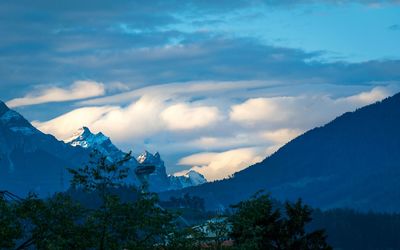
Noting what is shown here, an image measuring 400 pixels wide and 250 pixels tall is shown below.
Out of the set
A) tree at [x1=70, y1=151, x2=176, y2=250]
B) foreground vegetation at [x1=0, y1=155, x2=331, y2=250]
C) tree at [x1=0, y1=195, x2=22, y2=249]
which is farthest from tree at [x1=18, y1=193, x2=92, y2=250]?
tree at [x1=70, y1=151, x2=176, y2=250]

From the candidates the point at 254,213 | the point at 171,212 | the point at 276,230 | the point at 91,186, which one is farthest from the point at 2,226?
the point at 276,230

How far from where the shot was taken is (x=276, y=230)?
10106cm

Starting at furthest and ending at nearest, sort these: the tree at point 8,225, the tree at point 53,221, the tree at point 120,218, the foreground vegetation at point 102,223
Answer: the tree at point 120,218
the tree at point 53,221
the foreground vegetation at point 102,223
the tree at point 8,225

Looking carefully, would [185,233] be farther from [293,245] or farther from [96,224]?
[293,245]

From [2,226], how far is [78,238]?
4.91 meters

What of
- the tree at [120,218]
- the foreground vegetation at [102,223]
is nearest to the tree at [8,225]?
the foreground vegetation at [102,223]

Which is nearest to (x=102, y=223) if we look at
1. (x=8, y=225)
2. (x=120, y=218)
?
(x=120, y=218)

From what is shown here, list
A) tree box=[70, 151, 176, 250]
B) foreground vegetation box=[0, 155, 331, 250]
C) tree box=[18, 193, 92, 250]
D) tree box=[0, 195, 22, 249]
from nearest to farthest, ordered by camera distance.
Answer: tree box=[0, 195, 22, 249], foreground vegetation box=[0, 155, 331, 250], tree box=[18, 193, 92, 250], tree box=[70, 151, 176, 250]

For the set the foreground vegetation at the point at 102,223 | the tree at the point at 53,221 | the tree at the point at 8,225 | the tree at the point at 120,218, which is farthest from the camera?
the tree at the point at 120,218

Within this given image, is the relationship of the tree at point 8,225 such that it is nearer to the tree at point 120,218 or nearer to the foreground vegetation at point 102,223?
the foreground vegetation at point 102,223

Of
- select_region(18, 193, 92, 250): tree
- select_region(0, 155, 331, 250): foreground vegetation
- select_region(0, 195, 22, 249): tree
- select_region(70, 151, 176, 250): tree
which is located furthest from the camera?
select_region(70, 151, 176, 250): tree

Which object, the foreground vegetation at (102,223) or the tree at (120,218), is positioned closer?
the foreground vegetation at (102,223)

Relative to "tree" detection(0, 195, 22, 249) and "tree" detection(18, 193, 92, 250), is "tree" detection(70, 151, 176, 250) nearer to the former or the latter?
"tree" detection(18, 193, 92, 250)

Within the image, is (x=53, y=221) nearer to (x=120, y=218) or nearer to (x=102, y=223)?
(x=102, y=223)
